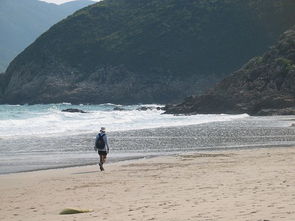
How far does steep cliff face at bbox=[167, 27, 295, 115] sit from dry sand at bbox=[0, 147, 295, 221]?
46.7 meters

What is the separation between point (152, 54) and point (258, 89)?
72.6 metres

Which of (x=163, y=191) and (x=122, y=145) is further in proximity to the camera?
(x=122, y=145)

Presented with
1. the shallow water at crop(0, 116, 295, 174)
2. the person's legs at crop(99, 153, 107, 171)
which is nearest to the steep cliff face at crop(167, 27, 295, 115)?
the shallow water at crop(0, 116, 295, 174)

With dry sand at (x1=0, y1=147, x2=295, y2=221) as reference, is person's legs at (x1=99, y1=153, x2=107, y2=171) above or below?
above

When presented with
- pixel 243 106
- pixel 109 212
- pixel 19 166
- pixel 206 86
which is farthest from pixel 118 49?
pixel 109 212

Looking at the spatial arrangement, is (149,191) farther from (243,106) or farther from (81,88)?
(81,88)

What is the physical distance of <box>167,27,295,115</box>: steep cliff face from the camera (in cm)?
6706

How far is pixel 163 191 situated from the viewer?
13.1 meters

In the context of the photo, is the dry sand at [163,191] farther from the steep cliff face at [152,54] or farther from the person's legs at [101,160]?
the steep cliff face at [152,54]

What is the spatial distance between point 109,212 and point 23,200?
3.28m

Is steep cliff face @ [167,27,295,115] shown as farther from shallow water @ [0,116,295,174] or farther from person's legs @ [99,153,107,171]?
person's legs @ [99,153,107,171]

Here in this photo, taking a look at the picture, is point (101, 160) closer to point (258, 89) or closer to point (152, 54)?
point (258, 89)

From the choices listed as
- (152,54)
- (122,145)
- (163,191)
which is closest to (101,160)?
(163,191)

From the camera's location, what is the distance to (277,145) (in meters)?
26.2
